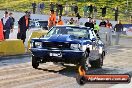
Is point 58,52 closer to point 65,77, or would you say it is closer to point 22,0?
point 65,77

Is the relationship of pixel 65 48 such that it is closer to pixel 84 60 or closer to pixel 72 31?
pixel 84 60

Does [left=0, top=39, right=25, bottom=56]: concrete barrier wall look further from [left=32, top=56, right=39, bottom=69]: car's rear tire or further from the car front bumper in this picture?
the car front bumper

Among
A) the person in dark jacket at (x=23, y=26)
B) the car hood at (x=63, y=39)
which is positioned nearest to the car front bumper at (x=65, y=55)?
the car hood at (x=63, y=39)

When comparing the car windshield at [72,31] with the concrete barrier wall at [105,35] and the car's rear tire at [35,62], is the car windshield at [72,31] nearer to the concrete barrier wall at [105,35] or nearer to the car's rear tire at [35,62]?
the car's rear tire at [35,62]

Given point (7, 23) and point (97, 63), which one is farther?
point (7, 23)

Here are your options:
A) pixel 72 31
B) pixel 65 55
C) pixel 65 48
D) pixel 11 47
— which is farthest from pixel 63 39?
pixel 11 47

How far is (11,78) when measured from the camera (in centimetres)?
1017

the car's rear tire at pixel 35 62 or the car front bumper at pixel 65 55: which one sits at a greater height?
the car front bumper at pixel 65 55

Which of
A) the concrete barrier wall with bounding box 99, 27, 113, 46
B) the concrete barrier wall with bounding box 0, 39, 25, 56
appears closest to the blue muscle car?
the concrete barrier wall with bounding box 0, 39, 25, 56

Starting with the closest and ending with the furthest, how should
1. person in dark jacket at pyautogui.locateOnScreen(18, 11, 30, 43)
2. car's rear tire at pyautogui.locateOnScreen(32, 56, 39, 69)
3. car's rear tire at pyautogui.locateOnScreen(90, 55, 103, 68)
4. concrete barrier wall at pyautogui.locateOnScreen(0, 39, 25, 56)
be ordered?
car's rear tire at pyautogui.locateOnScreen(32, 56, 39, 69) → car's rear tire at pyautogui.locateOnScreen(90, 55, 103, 68) → concrete barrier wall at pyautogui.locateOnScreen(0, 39, 25, 56) → person in dark jacket at pyautogui.locateOnScreen(18, 11, 30, 43)

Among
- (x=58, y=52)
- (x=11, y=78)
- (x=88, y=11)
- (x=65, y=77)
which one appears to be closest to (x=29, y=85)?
(x=11, y=78)

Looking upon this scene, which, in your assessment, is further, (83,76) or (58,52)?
(58,52)

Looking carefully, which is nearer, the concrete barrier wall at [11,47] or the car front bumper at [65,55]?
the car front bumper at [65,55]

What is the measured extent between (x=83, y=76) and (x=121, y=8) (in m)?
52.4
